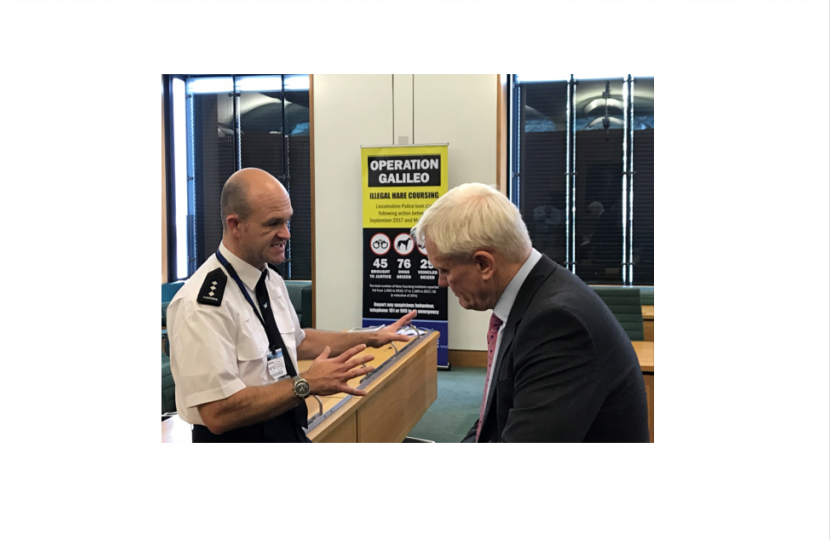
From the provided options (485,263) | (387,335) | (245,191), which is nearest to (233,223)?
(245,191)

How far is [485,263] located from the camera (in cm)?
161

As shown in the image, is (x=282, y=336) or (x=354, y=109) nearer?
(x=282, y=336)

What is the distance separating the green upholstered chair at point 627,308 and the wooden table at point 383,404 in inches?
54.6

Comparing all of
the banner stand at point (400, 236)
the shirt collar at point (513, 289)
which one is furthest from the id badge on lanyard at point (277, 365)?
the banner stand at point (400, 236)

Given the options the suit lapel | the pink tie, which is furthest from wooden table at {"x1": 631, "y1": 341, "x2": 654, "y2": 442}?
the suit lapel

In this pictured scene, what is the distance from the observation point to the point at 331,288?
22.5ft

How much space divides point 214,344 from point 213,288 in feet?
0.61

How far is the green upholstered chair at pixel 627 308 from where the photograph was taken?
4488mm

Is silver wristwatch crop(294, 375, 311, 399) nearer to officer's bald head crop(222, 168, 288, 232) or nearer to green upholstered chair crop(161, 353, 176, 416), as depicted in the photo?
officer's bald head crop(222, 168, 288, 232)

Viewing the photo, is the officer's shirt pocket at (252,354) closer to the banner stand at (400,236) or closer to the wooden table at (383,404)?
the wooden table at (383,404)

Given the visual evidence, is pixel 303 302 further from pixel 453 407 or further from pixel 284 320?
pixel 284 320

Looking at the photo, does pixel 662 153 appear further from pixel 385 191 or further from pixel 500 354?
pixel 385 191

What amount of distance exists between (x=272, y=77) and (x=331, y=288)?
284 centimetres

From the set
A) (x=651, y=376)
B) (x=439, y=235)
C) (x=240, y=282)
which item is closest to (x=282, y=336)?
(x=240, y=282)
